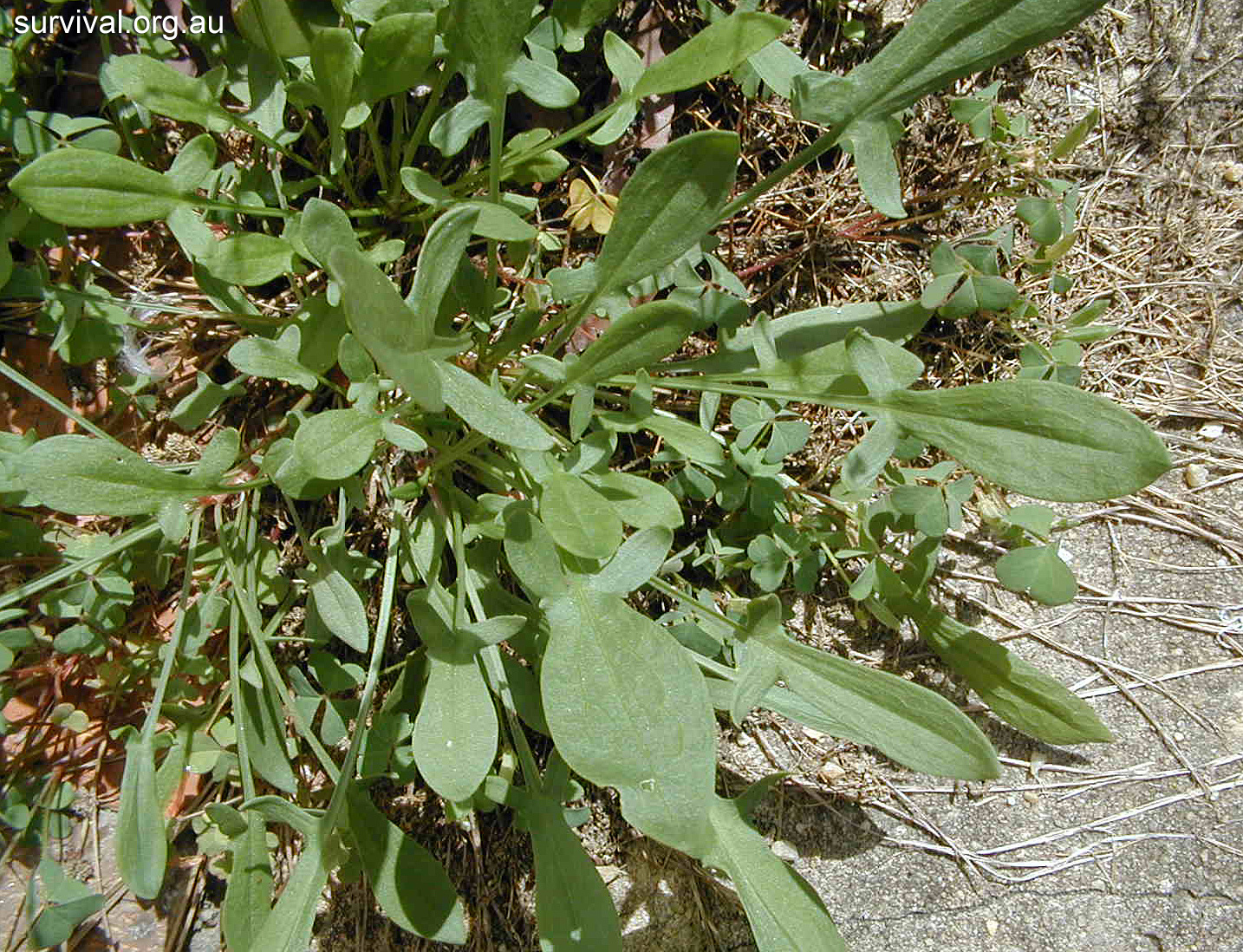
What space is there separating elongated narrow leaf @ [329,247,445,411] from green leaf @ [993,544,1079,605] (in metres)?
0.91

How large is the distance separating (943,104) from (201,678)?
145 centimetres

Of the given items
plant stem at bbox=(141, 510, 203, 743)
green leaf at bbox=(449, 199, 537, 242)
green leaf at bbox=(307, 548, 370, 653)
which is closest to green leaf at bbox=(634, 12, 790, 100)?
green leaf at bbox=(449, 199, 537, 242)

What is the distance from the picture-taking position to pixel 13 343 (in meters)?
1.46

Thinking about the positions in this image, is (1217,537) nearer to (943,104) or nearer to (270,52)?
(943,104)

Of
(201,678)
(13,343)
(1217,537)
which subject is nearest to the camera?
(201,678)

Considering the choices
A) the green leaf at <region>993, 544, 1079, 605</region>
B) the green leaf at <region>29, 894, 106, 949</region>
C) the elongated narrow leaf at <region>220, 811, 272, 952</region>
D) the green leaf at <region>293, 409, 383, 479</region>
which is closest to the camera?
the green leaf at <region>293, 409, 383, 479</region>

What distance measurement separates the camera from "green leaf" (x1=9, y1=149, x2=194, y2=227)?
3.34 feet

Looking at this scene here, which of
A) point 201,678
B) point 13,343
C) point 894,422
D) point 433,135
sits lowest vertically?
point 201,678

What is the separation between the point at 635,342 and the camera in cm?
104

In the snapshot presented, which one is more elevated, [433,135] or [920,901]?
[433,135]

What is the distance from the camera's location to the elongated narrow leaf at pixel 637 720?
914 mm

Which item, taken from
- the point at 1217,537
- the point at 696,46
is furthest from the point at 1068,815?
the point at 696,46

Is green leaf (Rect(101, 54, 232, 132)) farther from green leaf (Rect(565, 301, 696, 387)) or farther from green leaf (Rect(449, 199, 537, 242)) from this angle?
green leaf (Rect(565, 301, 696, 387))

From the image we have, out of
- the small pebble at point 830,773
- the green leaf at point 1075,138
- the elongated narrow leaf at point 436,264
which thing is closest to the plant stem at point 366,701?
the elongated narrow leaf at point 436,264
